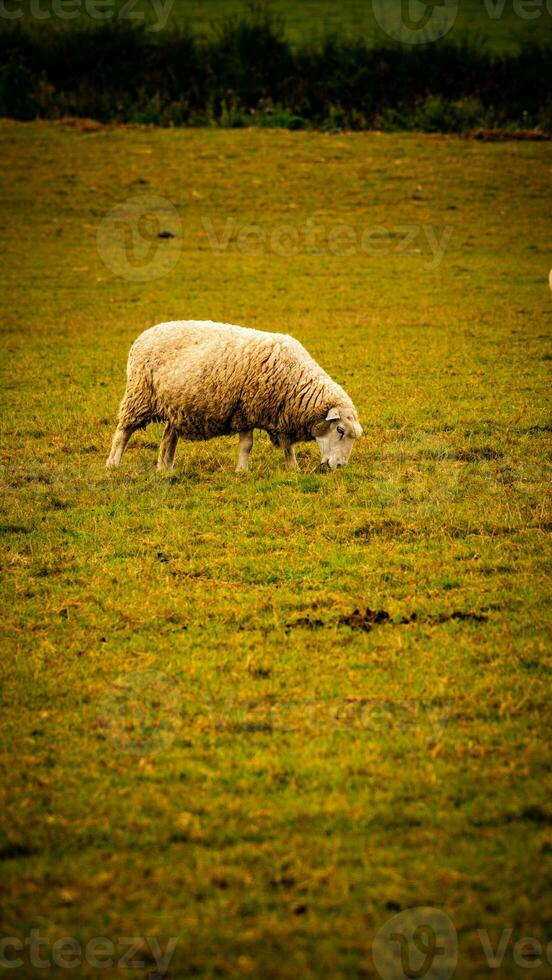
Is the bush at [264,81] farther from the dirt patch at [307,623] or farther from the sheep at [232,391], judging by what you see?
the dirt patch at [307,623]

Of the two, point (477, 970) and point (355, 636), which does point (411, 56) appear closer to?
point (355, 636)

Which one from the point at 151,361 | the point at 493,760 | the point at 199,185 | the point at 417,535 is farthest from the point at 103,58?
the point at 493,760

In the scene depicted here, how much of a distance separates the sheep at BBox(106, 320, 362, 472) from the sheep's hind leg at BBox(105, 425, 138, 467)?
14 cm

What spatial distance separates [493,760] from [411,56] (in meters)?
35.4

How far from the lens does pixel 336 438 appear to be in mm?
10477

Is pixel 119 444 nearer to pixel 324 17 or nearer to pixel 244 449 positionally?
pixel 244 449

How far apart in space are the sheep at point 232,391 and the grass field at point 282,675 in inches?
17.9

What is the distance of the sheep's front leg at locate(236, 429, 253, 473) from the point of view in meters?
10.6

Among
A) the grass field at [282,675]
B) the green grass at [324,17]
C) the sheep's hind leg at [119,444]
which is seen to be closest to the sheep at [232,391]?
the sheep's hind leg at [119,444]

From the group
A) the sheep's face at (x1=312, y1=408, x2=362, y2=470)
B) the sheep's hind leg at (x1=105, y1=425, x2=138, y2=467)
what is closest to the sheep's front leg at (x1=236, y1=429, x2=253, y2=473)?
the sheep's face at (x1=312, y1=408, x2=362, y2=470)

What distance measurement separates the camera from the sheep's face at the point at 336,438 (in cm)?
1038

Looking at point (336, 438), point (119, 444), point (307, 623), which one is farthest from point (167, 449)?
point (307, 623)

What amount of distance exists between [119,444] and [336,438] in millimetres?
2347

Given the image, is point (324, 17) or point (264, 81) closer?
point (264, 81)
